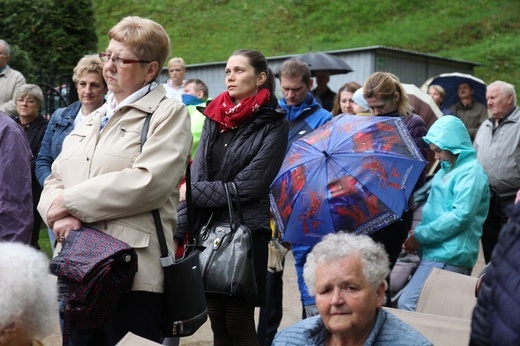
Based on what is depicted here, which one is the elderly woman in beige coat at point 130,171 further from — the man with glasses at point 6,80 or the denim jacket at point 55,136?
the man with glasses at point 6,80

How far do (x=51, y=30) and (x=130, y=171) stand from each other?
11.4 meters

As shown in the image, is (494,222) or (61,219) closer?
(61,219)

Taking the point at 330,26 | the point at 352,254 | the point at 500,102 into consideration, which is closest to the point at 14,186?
the point at 352,254

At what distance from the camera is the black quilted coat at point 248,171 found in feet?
15.8

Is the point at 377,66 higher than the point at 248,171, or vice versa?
the point at 377,66

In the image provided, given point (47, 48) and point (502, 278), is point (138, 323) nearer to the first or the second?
point (502, 278)

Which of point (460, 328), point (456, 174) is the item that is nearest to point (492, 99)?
point (456, 174)

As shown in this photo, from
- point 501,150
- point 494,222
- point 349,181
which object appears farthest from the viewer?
point 501,150

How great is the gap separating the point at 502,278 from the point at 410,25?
85.7 feet

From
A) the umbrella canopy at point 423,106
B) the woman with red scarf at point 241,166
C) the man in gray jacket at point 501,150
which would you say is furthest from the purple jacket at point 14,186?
the umbrella canopy at point 423,106

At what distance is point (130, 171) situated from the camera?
375cm

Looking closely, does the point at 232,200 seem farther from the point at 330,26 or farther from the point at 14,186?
the point at 330,26

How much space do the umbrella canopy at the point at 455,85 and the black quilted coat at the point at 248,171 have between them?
24.2 feet

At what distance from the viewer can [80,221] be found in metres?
3.81
